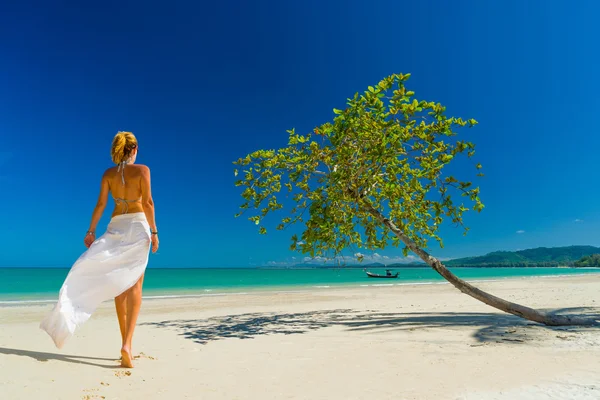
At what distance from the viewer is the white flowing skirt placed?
4.17 m

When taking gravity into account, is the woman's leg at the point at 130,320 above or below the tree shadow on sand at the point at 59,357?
above

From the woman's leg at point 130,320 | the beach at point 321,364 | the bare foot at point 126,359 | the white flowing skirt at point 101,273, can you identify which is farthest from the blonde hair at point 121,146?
the beach at point 321,364

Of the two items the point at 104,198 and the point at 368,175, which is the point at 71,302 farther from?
the point at 368,175

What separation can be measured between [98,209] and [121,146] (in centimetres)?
77

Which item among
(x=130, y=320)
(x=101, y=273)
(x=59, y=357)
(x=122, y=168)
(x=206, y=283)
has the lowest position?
(x=206, y=283)

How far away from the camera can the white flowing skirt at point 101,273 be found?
13.7ft

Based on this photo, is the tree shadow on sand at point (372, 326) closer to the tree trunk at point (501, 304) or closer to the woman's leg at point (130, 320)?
the tree trunk at point (501, 304)

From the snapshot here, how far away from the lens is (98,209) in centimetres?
475

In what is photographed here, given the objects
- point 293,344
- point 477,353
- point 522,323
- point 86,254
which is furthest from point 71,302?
point 522,323

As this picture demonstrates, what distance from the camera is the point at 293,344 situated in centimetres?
650

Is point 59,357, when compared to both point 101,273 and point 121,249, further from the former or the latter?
point 121,249

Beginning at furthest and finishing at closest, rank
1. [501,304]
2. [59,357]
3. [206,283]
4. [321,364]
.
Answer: [206,283], [501,304], [321,364], [59,357]

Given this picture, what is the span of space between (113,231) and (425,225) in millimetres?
7660

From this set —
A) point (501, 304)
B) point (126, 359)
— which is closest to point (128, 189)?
point (126, 359)
